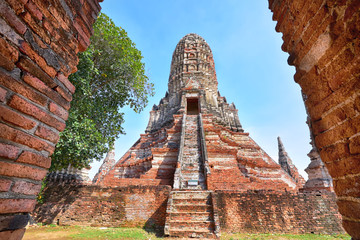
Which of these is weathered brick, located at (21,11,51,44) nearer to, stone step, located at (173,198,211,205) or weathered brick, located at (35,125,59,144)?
weathered brick, located at (35,125,59,144)

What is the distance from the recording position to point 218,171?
366 inches

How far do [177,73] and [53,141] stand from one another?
21951 mm

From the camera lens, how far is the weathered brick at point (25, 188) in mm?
1355

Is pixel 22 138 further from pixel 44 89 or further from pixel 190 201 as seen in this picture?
pixel 190 201

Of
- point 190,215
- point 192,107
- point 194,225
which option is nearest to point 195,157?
point 190,215

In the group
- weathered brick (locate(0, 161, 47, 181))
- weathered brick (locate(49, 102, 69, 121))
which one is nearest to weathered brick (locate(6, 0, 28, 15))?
weathered brick (locate(49, 102, 69, 121))

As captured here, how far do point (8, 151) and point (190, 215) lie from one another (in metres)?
5.68

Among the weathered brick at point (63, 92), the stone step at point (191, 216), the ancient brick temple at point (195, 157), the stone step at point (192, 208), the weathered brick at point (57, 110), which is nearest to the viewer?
the weathered brick at point (57, 110)

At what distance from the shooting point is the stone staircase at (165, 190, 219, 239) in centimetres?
532

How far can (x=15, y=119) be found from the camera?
1.35 metres

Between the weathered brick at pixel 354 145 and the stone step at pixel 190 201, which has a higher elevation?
the weathered brick at pixel 354 145

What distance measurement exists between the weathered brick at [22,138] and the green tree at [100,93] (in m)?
5.18

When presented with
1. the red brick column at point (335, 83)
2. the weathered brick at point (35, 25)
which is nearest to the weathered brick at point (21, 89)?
the weathered brick at point (35, 25)

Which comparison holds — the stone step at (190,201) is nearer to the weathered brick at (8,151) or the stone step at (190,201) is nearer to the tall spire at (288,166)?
the weathered brick at (8,151)
